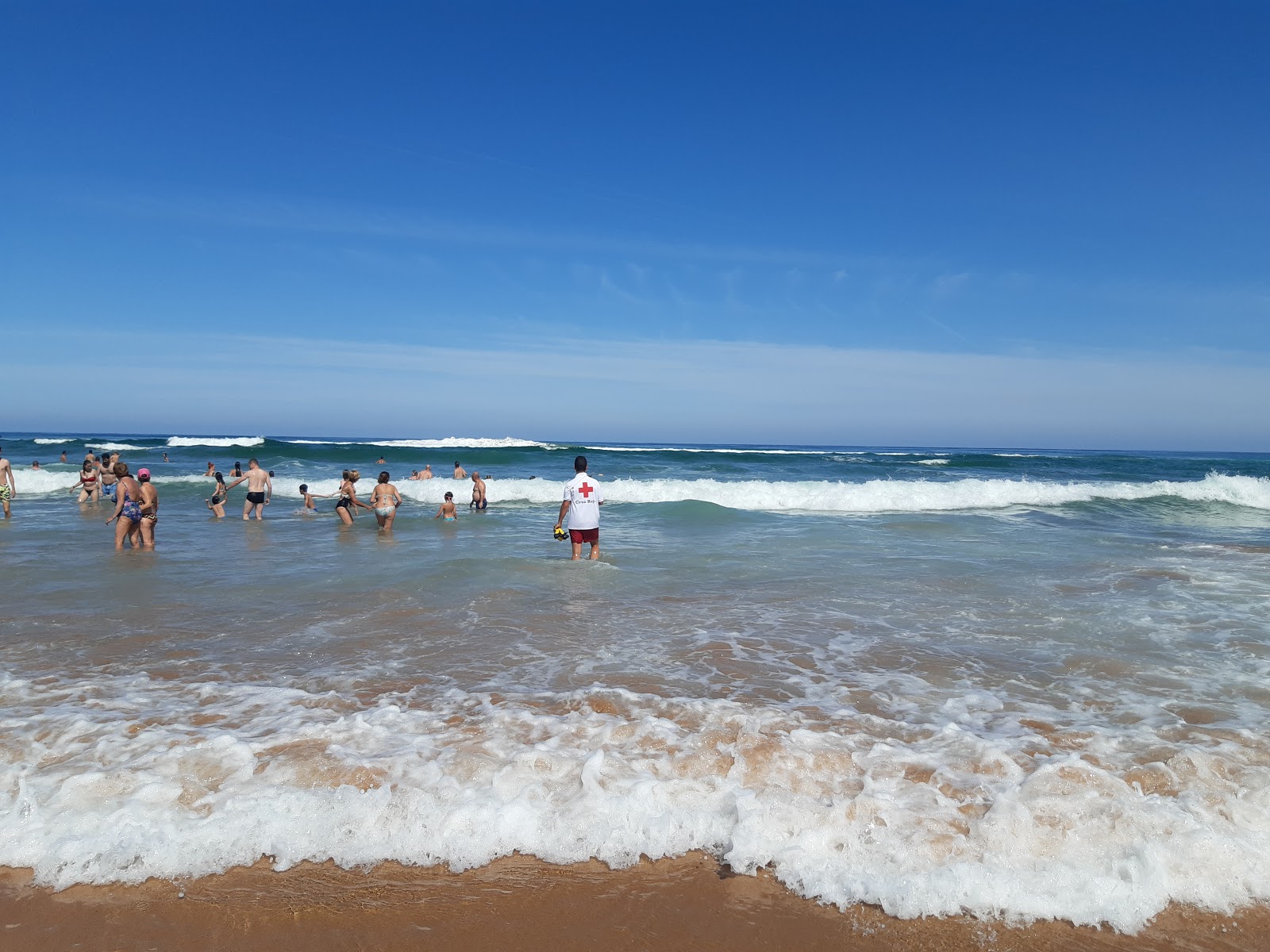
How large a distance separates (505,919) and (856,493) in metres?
22.1

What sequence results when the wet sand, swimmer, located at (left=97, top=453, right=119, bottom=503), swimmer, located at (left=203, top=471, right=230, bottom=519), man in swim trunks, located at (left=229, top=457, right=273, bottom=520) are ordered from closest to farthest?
the wet sand < man in swim trunks, located at (left=229, top=457, right=273, bottom=520) < swimmer, located at (left=203, top=471, right=230, bottom=519) < swimmer, located at (left=97, top=453, right=119, bottom=503)

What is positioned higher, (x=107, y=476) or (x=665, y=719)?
(x=107, y=476)

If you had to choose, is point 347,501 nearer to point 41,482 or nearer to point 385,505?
point 385,505

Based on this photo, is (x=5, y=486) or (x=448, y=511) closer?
(x=5, y=486)

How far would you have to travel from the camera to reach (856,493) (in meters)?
23.6

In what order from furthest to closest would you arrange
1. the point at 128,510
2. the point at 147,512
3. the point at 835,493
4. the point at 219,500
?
the point at 835,493, the point at 219,500, the point at 147,512, the point at 128,510

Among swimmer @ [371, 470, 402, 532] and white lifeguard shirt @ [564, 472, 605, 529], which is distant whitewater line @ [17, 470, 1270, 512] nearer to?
swimmer @ [371, 470, 402, 532]

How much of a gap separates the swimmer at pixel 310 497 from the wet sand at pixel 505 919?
16981 mm

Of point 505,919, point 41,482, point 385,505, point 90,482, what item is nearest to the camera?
point 505,919

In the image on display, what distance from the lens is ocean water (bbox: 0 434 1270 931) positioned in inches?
129

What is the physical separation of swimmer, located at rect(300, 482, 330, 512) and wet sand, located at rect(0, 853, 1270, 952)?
55.7ft

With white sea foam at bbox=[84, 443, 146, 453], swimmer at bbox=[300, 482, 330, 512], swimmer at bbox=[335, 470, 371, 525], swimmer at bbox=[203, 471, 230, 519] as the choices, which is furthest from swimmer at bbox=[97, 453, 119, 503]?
white sea foam at bbox=[84, 443, 146, 453]

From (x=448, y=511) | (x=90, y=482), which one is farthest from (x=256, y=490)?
(x=90, y=482)

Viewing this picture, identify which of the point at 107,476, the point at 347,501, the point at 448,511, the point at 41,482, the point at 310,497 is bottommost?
the point at 41,482
